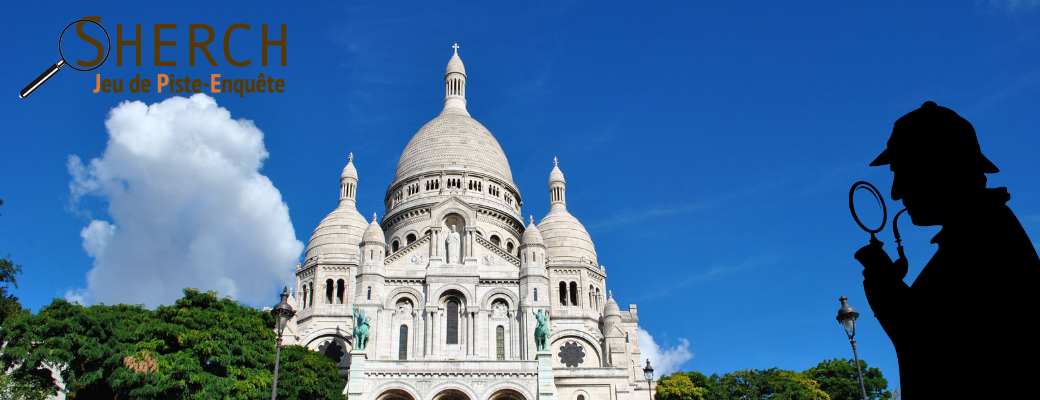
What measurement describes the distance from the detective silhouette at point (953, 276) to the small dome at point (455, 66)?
77614 millimetres

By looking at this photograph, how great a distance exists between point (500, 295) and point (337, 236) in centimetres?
1667

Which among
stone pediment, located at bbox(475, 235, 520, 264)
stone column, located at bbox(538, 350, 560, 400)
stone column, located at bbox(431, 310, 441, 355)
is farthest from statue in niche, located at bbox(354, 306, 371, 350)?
stone pediment, located at bbox(475, 235, 520, 264)

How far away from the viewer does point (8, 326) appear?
3294 centimetres

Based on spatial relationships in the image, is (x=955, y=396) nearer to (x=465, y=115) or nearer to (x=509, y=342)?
(x=509, y=342)

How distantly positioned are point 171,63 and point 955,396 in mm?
21837

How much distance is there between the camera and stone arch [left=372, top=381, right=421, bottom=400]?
4156 cm

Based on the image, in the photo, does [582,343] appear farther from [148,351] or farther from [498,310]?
[148,351]

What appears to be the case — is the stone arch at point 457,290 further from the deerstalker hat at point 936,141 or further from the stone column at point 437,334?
the deerstalker hat at point 936,141

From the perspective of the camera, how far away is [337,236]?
6056 cm

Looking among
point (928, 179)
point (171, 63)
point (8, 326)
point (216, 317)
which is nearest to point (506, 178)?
point (216, 317)

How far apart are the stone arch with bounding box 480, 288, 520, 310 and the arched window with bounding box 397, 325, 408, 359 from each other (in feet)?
16.4

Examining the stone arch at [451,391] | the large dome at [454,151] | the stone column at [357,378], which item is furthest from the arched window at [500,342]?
the large dome at [454,151]

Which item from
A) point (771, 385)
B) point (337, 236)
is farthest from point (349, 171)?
point (771, 385)

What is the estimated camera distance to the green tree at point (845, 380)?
2194 inches
